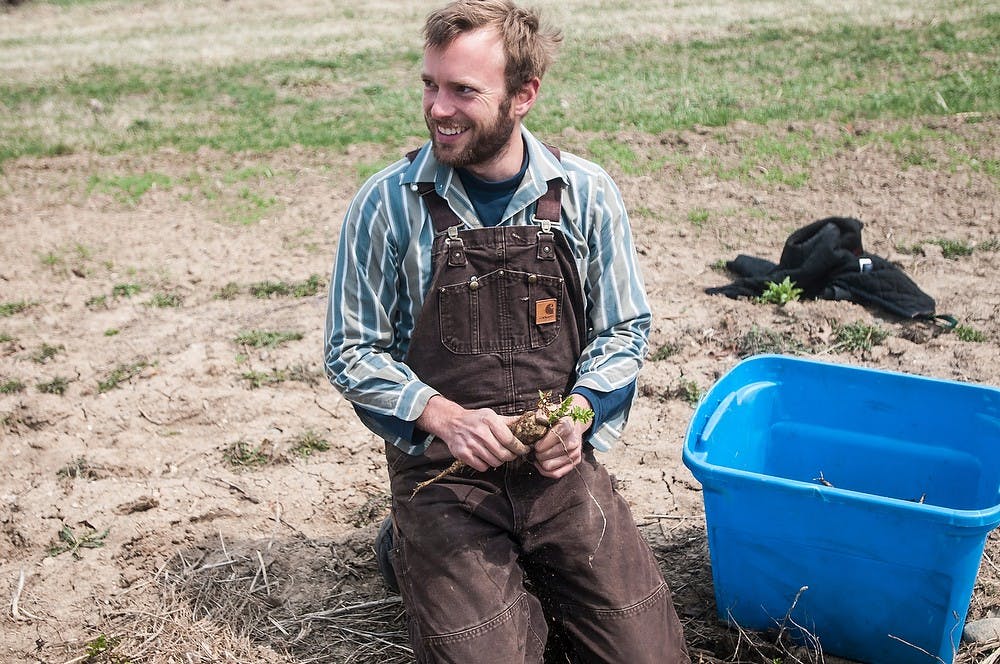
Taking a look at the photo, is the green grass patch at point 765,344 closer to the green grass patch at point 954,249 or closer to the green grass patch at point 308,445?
the green grass patch at point 954,249

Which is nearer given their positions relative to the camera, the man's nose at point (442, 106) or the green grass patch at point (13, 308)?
the man's nose at point (442, 106)

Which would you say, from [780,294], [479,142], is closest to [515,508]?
[479,142]

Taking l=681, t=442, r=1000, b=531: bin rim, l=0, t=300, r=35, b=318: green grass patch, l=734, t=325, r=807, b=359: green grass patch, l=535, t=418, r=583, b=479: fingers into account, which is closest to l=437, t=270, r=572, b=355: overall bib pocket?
l=535, t=418, r=583, b=479: fingers

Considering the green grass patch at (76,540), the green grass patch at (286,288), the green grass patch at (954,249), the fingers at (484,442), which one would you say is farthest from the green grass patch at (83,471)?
the green grass patch at (954,249)

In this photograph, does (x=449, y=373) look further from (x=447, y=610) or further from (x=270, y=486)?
(x=270, y=486)

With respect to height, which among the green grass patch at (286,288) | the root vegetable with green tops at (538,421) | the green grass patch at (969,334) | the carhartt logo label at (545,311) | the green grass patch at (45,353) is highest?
the carhartt logo label at (545,311)

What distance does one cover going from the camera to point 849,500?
8.29ft

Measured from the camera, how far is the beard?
271 cm

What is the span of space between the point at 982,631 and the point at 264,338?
3271mm

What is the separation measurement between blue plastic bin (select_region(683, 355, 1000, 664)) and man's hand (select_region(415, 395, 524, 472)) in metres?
0.49

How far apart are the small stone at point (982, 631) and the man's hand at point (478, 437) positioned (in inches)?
55.1

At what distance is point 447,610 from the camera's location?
8.41 ft

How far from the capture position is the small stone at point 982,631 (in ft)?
9.27

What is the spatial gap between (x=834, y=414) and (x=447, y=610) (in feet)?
4.61
